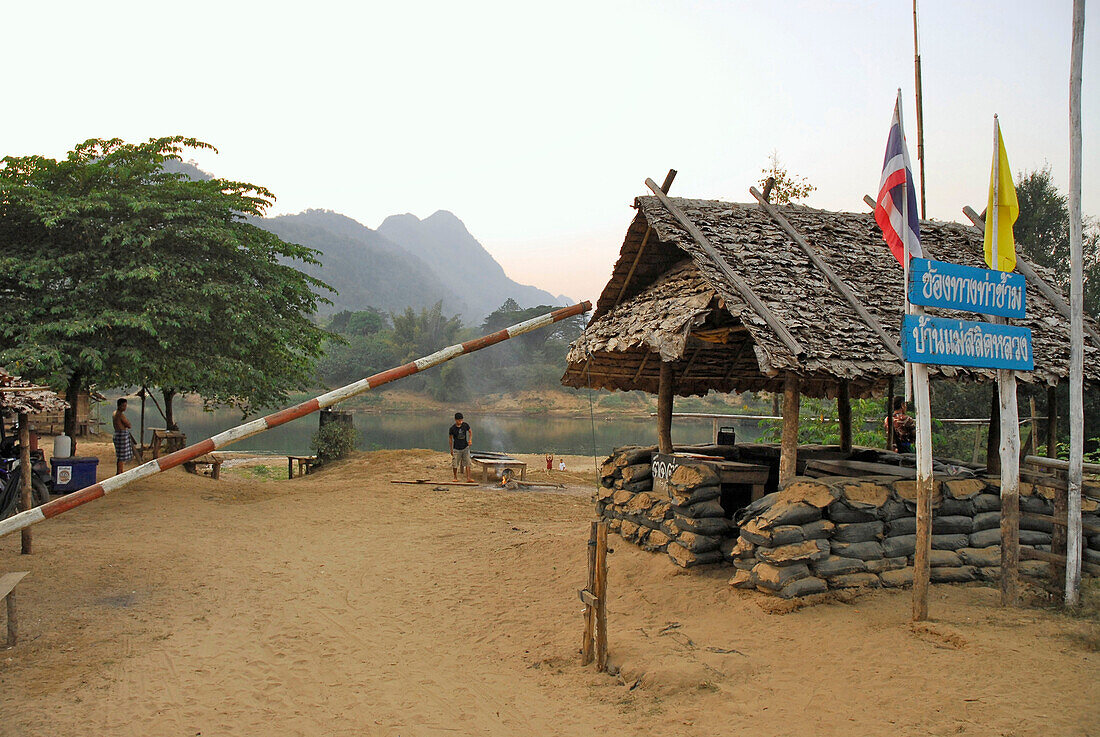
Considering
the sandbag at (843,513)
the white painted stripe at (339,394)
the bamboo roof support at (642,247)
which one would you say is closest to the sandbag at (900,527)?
the sandbag at (843,513)

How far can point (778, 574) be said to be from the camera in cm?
558

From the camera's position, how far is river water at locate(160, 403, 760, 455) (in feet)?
95.3

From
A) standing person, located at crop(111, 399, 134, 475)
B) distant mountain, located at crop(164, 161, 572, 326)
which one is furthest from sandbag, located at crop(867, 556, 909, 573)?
distant mountain, located at crop(164, 161, 572, 326)

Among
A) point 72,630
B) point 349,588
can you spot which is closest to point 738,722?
point 349,588

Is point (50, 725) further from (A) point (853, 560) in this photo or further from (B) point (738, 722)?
(A) point (853, 560)

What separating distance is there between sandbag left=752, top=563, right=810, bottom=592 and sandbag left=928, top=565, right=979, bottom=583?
4.24 ft

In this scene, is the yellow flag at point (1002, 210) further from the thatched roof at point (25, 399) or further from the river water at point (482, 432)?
the river water at point (482, 432)

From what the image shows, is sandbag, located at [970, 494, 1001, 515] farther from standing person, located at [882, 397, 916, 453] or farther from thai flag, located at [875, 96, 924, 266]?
standing person, located at [882, 397, 916, 453]

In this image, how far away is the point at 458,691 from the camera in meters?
4.79

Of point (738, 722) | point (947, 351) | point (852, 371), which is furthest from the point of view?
point (852, 371)

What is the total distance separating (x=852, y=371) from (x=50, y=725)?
5.94 m

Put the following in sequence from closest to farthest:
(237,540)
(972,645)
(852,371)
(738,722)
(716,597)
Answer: (738,722)
(972,645)
(852,371)
(716,597)
(237,540)

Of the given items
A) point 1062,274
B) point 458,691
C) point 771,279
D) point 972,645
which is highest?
point 1062,274

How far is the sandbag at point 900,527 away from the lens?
6.05m
